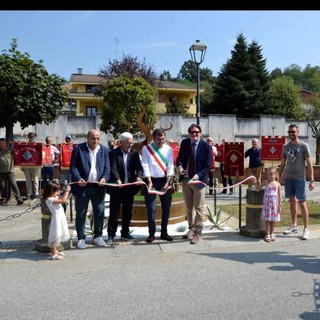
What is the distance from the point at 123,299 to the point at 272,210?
345cm

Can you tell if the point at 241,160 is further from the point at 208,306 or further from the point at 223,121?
the point at 223,121

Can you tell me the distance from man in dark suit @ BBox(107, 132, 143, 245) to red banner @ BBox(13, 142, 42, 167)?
555 cm

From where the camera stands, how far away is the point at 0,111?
1322 cm

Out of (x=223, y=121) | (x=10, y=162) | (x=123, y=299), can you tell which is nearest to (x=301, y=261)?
(x=123, y=299)

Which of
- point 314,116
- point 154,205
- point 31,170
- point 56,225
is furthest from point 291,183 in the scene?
point 314,116

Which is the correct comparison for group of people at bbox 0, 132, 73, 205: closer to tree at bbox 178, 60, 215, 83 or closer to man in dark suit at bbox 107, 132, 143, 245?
man in dark suit at bbox 107, 132, 143, 245

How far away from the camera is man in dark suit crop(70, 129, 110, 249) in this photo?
22.7ft

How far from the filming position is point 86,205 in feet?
23.1

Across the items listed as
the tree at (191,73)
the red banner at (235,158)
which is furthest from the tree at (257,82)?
the tree at (191,73)

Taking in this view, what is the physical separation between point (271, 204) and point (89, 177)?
3.03m

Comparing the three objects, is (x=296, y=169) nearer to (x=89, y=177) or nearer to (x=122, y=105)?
(x=89, y=177)

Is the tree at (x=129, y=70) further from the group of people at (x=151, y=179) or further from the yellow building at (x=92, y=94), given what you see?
the group of people at (x=151, y=179)

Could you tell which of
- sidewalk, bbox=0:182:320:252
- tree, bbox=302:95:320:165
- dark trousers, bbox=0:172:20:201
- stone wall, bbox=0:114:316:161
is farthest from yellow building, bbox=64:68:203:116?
sidewalk, bbox=0:182:320:252

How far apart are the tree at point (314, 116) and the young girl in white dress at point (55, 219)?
25.8 metres
